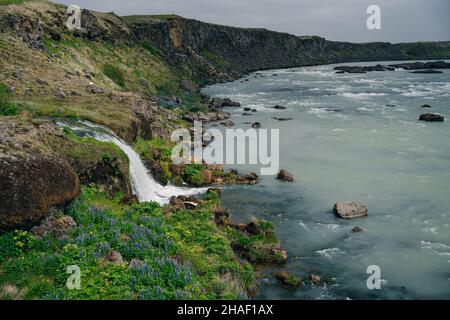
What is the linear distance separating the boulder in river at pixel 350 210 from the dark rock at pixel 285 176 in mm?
5465

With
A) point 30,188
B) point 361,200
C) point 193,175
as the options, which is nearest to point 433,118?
point 361,200

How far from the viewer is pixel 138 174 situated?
75.6 feet

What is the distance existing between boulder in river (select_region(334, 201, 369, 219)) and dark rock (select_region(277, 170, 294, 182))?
5.47 metres

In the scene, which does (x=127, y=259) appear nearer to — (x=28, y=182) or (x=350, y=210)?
(x=28, y=182)

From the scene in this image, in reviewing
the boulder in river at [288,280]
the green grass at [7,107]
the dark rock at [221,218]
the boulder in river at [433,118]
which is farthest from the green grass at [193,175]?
the boulder in river at [433,118]

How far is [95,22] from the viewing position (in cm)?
6525

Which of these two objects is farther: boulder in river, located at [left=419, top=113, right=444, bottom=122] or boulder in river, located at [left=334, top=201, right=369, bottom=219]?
boulder in river, located at [left=419, top=113, right=444, bottom=122]

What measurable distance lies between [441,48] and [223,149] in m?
189

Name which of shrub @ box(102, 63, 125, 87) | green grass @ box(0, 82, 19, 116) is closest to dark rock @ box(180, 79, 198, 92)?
shrub @ box(102, 63, 125, 87)

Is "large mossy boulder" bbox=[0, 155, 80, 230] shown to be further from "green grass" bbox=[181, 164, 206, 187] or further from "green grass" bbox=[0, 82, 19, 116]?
"green grass" bbox=[181, 164, 206, 187]

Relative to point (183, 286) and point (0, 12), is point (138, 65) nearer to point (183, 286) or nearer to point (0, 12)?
point (0, 12)

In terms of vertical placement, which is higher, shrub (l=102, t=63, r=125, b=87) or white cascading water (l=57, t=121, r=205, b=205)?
shrub (l=102, t=63, r=125, b=87)

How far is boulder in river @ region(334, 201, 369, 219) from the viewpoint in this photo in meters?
21.0

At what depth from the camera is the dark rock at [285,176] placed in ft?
87.6
